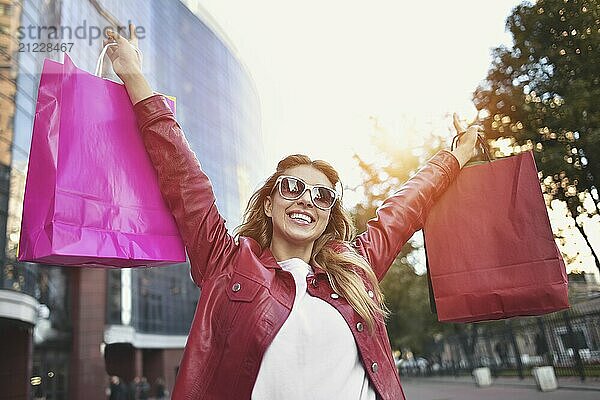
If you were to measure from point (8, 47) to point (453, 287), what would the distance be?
50.1 ft

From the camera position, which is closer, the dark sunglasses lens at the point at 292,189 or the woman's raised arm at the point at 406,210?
the dark sunglasses lens at the point at 292,189

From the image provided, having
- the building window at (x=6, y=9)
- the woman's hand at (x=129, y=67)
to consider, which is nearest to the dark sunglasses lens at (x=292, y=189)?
the woman's hand at (x=129, y=67)

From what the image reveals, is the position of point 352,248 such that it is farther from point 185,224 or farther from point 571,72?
point 571,72

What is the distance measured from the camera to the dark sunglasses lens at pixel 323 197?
6.32 ft

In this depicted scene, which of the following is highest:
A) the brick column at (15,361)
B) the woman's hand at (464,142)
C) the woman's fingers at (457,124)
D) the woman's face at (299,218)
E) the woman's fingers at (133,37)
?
the woman's fingers at (133,37)

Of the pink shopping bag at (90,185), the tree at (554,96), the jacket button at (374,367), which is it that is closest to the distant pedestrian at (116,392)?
the tree at (554,96)

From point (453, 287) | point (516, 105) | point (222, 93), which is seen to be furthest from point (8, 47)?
point (222, 93)

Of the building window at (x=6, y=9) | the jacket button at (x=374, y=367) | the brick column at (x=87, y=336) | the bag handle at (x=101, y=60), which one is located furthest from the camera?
the brick column at (x=87, y=336)

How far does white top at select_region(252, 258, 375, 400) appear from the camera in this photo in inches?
61.3

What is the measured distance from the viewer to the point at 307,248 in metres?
1.99

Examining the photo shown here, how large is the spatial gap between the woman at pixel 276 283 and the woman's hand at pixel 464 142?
62 cm

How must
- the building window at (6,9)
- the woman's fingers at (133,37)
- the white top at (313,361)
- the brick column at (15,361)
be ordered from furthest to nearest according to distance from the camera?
1. the brick column at (15,361)
2. the building window at (6,9)
3. the woman's fingers at (133,37)
4. the white top at (313,361)

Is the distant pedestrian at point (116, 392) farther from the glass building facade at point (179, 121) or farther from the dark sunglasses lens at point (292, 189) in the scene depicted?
the dark sunglasses lens at point (292, 189)

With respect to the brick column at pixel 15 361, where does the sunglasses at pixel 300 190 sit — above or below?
above
